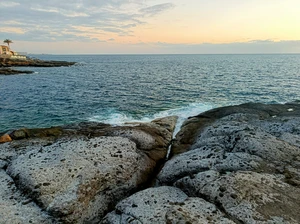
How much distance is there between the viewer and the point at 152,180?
18750 millimetres

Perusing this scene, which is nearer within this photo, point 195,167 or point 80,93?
point 195,167

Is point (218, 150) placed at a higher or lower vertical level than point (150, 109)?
higher

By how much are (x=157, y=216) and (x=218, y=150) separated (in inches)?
316

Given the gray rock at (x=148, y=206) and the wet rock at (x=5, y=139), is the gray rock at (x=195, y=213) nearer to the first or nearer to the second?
the gray rock at (x=148, y=206)

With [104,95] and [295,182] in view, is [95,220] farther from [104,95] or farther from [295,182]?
[104,95]

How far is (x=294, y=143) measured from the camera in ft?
64.2

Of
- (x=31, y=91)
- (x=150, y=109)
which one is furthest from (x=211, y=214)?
(x=31, y=91)

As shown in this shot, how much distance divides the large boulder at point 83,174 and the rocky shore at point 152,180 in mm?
56

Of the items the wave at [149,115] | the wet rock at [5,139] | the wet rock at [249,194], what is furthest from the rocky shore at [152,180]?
the wave at [149,115]

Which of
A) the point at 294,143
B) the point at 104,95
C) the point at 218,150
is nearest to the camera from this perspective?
the point at 218,150

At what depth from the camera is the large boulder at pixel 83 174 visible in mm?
14219

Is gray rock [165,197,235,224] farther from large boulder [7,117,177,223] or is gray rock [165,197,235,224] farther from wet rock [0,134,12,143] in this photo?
wet rock [0,134,12,143]

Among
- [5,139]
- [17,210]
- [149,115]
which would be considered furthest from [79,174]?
[149,115]

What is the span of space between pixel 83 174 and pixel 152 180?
5.46 metres
